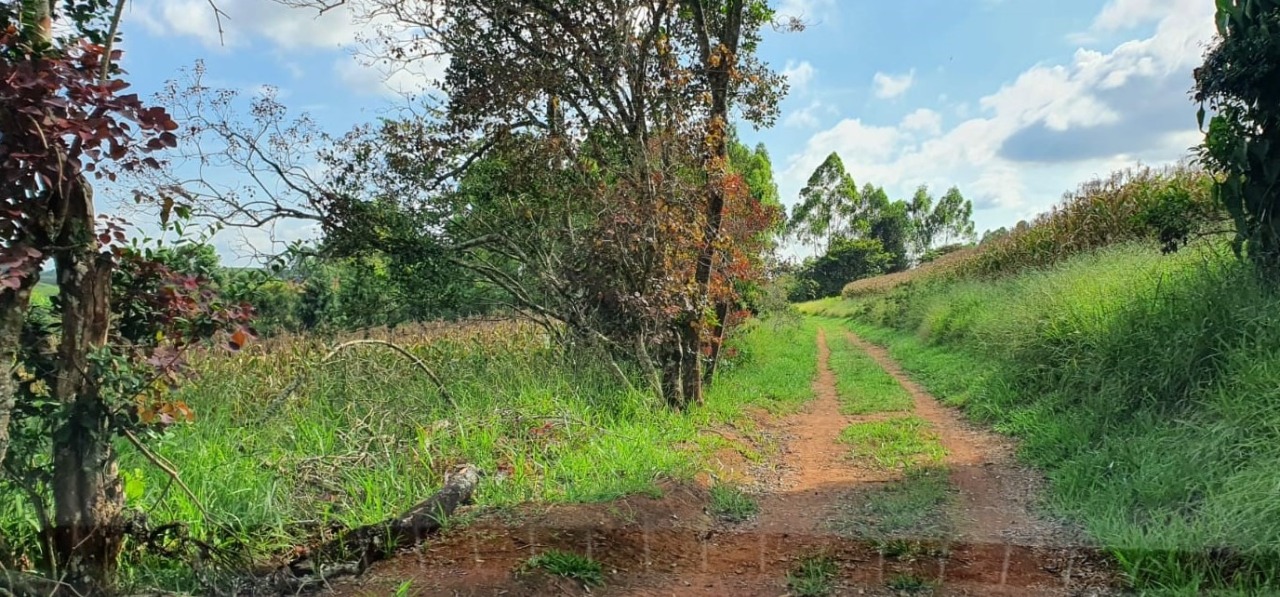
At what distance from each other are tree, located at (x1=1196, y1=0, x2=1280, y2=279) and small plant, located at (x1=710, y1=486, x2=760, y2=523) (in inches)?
169

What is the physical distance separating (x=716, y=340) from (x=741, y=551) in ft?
17.7

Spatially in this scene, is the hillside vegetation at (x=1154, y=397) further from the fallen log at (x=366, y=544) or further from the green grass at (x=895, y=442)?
the fallen log at (x=366, y=544)

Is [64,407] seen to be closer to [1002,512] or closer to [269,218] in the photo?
[269,218]

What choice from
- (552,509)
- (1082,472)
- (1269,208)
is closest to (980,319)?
(1269,208)

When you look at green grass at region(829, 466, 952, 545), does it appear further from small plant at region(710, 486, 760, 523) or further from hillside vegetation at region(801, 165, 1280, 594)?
hillside vegetation at region(801, 165, 1280, 594)

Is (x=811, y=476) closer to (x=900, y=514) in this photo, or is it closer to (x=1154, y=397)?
(x=900, y=514)

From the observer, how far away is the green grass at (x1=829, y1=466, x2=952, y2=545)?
418cm

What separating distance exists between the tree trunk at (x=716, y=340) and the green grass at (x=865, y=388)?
1.79 meters

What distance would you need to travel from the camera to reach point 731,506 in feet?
16.1

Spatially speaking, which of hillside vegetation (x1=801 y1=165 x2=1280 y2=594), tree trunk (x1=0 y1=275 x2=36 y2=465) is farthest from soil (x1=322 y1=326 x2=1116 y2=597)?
tree trunk (x1=0 y1=275 x2=36 y2=465)

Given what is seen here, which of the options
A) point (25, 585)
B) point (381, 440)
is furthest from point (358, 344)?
point (25, 585)

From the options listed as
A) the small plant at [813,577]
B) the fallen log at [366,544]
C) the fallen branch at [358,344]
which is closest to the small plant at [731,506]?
the small plant at [813,577]

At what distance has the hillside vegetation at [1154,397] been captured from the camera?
134 inches

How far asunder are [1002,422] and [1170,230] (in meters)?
2.48
